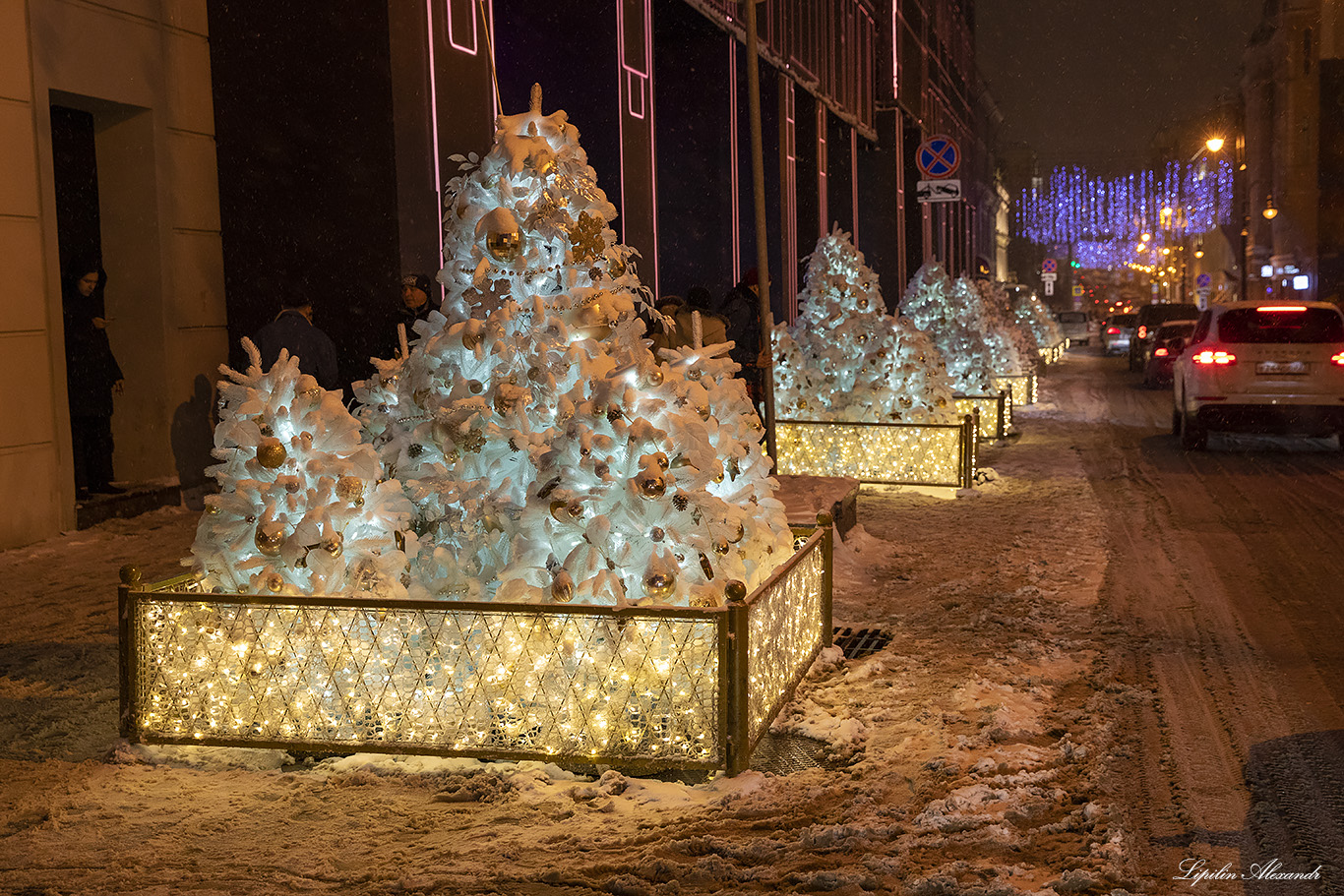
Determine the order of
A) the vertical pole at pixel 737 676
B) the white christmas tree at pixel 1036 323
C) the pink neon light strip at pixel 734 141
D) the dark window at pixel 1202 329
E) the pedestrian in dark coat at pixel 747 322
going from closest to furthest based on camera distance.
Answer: the vertical pole at pixel 737 676 → the pedestrian in dark coat at pixel 747 322 → the dark window at pixel 1202 329 → the pink neon light strip at pixel 734 141 → the white christmas tree at pixel 1036 323

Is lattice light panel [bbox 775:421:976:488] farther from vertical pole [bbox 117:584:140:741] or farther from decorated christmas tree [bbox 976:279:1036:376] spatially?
decorated christmas tree [bbox 976:279:1036:376]

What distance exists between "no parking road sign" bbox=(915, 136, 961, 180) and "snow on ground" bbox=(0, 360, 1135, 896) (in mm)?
17889

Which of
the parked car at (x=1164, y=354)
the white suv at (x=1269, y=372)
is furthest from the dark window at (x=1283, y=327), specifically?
the parked car at (x=1164, y=354)

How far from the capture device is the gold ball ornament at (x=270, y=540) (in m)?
4.89

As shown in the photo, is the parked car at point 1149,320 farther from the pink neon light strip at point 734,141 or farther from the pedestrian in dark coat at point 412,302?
the pedestrian in dark coat at point 412,302

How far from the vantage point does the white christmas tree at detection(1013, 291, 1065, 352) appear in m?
34.9

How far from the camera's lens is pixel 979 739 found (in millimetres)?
5062

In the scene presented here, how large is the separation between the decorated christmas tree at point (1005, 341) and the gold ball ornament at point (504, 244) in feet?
57.0

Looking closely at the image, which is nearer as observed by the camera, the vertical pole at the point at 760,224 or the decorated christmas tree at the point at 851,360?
the vertical pole at the point at 760,224

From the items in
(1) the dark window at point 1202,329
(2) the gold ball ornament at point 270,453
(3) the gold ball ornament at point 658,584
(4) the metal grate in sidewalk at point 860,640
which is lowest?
(4) the metal grate in sidewalk at point 860,640

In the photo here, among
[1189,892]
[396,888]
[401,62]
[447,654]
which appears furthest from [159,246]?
[1189,892]

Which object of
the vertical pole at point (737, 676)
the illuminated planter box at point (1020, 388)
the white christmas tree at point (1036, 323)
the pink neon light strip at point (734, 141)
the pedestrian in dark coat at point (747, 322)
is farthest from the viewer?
the white christmas tree at point (1036, 323)

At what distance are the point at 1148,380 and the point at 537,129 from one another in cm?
2527

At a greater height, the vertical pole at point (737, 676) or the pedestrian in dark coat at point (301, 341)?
the pedestrian in dark coat at point (301, 341)
